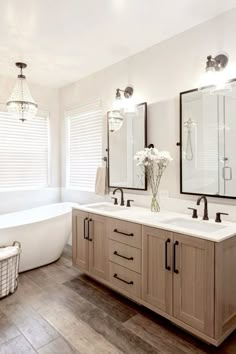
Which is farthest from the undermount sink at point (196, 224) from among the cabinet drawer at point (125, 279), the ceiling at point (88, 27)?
the ceiling at point (88, 27)

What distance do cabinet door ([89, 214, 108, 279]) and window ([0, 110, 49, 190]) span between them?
1.83m

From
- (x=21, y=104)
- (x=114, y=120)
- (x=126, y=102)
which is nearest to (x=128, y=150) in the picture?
(x=114, y=120)

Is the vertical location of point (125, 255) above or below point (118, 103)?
below

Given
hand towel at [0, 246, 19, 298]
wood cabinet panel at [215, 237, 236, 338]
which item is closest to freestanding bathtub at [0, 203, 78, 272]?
hand towel at [0, 246, 19, 298]

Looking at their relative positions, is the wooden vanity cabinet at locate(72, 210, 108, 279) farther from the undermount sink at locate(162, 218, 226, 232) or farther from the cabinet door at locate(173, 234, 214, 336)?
the cabinet door at locate(173, 234, 214, 336)

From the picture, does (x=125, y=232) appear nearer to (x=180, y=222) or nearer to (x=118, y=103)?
(x=180, y=222)

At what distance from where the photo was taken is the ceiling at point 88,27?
2.13 metres

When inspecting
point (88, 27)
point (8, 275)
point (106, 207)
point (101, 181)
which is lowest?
point (8, 275)

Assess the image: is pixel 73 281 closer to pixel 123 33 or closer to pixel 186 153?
pixel 186 153

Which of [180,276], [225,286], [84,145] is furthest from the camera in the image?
[84,145]

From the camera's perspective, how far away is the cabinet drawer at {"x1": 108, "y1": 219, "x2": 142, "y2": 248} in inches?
88.4

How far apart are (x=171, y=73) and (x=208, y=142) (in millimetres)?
892

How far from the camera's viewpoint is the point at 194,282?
72.2 inches

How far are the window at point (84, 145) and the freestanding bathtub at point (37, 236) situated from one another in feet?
2.50
